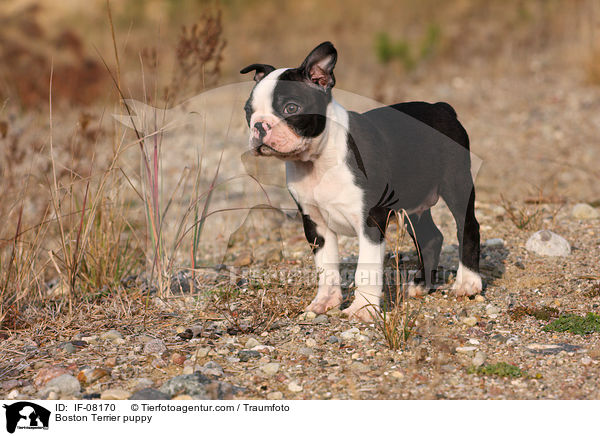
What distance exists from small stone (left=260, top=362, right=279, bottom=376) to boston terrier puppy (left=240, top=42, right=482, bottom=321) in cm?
62

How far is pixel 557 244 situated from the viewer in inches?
197

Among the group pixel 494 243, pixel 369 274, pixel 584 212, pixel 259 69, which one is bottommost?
pixel 369 274

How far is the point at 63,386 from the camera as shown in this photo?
10.3ft

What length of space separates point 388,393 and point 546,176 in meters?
→ 5.34

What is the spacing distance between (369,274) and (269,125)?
3.33 ft

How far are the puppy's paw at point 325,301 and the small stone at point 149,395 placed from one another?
1.23m

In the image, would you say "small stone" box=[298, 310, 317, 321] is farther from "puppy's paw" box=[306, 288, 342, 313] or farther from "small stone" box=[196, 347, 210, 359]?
"small stone" box=[196, 347, 210, 359]

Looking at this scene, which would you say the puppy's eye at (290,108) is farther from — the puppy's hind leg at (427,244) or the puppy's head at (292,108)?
the puppy's hind leg at (427,244)

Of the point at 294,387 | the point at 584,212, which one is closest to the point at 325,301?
the point at 294,387

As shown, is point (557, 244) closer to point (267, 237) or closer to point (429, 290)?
point (429, 290)
